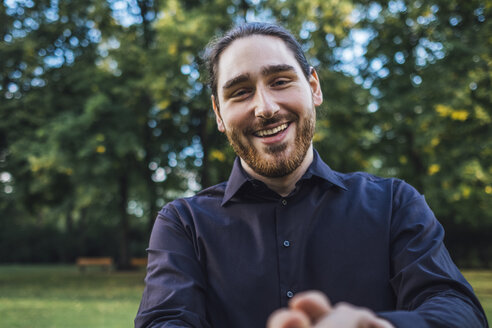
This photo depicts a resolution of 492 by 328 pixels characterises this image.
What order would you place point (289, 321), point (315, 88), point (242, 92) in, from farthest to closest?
point (315, 88) < point (242, 92) < point (289, 321)

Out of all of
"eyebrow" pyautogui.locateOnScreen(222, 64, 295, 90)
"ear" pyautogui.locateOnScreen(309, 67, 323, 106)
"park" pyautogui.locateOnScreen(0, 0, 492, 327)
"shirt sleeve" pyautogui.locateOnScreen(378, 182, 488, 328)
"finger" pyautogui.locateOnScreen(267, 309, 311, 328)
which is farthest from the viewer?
"park" pyautogui.locateOnScreen(0, 0, 492, 327)

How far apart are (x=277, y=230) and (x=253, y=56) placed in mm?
749

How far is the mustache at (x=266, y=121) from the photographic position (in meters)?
A: 2.04

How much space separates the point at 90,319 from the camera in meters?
8.80

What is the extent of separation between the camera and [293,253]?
1958mm

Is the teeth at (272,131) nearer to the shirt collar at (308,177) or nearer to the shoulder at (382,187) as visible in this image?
the shirt collar at (308,177)

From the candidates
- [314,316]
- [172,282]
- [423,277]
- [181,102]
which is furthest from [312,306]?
[181,102]

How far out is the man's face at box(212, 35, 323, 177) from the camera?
202 centimetres

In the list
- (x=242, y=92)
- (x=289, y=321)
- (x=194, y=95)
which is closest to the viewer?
(x=289, y=321)

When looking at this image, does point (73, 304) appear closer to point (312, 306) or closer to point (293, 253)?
point (293, 253)

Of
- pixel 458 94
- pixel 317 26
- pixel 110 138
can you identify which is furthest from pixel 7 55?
pixel 458 94

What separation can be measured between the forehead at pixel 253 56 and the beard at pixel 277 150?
0.23 m

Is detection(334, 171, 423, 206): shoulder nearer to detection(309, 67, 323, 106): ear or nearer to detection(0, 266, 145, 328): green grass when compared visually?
detection(309, 67, 323, 106): ear

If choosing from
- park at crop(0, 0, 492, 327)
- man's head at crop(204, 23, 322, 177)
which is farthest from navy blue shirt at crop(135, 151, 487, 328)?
park at crop(0, 0, 492, 327)
